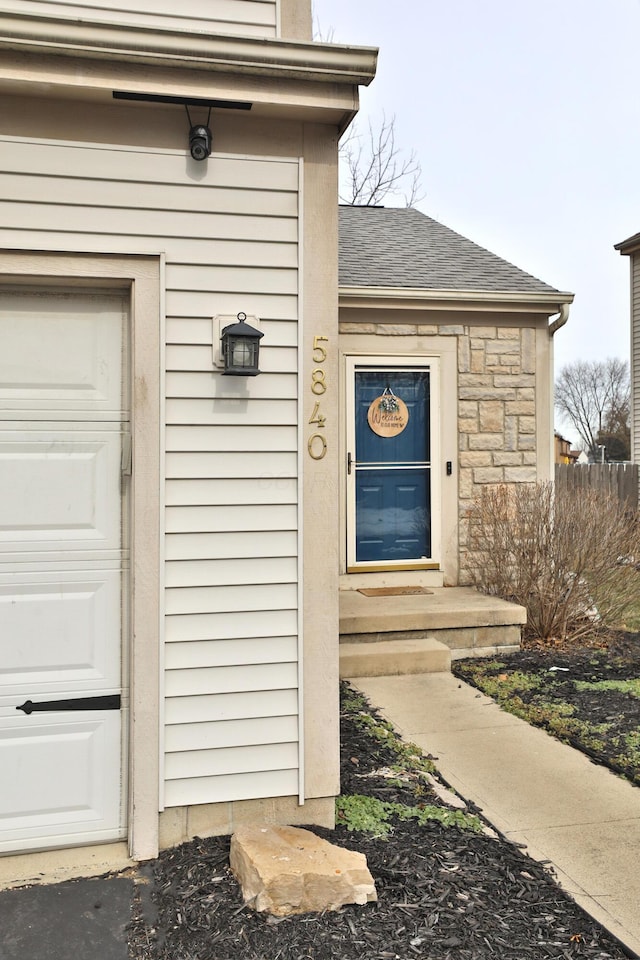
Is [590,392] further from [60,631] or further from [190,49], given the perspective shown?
[60,631]

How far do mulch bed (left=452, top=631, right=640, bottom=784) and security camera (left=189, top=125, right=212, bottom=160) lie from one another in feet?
11.4

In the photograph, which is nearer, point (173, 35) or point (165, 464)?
point (173, 35)

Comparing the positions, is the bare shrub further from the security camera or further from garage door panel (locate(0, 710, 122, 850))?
the security camera

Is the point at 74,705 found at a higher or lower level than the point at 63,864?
higher

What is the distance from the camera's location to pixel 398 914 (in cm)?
259

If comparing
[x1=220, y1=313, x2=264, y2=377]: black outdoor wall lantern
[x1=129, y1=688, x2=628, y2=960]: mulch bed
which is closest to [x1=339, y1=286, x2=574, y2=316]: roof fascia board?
[x1=220, y1=313, x2=264, y2=377]: black outdoor wall lantern

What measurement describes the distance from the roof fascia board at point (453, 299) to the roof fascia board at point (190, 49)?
12.1 ft

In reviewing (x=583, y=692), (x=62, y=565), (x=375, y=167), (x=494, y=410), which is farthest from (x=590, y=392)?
(x=62, y=565)

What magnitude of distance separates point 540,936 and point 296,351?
2253mm

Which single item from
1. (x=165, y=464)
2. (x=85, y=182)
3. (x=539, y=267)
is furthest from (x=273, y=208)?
(x=539, y=267)

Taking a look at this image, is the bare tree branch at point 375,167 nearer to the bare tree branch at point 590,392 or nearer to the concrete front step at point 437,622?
the concrete front step at point 437,622

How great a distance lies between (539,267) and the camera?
151ft

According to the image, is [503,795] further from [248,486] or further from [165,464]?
[165,464]

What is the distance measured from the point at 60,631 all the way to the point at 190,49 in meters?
2.26
